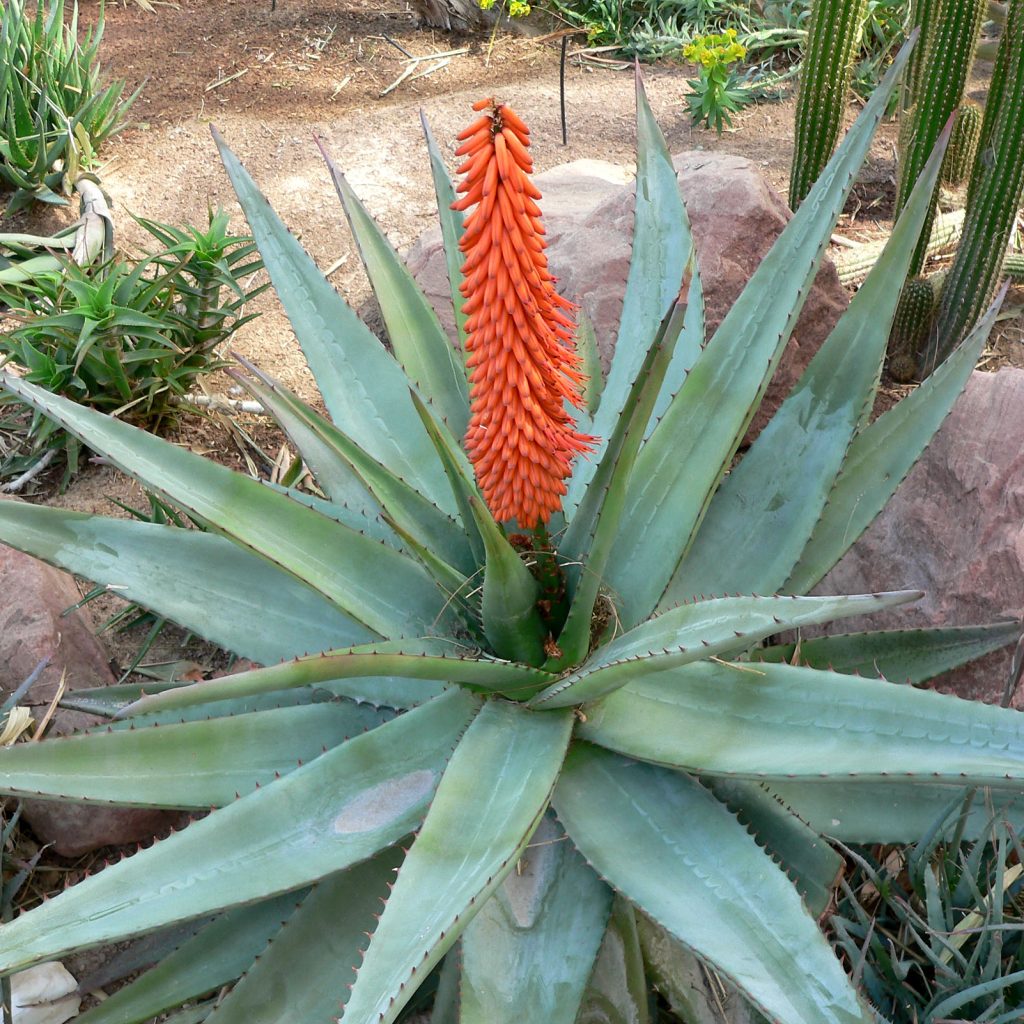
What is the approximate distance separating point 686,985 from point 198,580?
1101mm

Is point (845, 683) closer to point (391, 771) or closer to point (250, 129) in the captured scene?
point (391, 771)

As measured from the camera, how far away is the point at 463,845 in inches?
57.5

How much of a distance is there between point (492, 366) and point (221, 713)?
96 cm

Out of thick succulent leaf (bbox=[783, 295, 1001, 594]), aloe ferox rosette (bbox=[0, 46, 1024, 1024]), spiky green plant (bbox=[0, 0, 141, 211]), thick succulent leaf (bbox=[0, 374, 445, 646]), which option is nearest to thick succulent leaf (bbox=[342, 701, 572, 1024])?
aloe ferox rosette (bbox=[0, 46, 1024, 1024])

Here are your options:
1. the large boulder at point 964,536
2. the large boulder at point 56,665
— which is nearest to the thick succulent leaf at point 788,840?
the large boulder at point 964,536

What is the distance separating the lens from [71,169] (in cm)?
449

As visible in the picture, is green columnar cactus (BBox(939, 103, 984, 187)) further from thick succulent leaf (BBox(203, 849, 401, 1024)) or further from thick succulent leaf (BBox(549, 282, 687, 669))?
thick succulent leaf (BBox(203, 849, 401, 1024))

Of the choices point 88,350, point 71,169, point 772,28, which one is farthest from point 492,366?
point 772,28

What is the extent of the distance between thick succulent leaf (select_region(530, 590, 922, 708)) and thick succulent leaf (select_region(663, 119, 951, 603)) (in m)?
0.34

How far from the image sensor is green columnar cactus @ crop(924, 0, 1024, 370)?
118 inches

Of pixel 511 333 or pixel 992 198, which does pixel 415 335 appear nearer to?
pixel 511 333

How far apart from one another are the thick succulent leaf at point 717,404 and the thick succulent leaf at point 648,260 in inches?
8.9

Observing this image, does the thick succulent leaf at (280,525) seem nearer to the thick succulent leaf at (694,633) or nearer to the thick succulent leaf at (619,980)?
the thick succulent leaf at (694,633)

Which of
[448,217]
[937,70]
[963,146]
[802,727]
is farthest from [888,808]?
→ [963,146]
